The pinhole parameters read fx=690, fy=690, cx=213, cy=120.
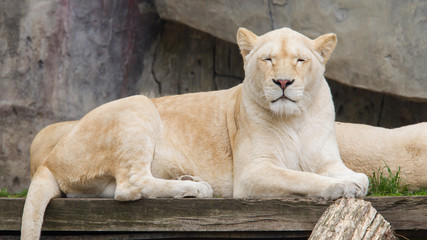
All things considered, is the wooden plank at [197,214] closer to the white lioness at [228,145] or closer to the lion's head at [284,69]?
the white lioness at [228,145]

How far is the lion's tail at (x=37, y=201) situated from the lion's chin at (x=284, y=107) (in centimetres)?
176

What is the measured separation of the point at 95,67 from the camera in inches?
304

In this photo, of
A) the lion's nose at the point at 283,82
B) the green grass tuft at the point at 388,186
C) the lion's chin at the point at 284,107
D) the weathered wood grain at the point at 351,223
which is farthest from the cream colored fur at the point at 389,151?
the weathered wood grain at the point at 351,223

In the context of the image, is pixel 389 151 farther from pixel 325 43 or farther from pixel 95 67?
pixel 95 67

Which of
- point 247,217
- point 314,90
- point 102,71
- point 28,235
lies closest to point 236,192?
point 247,217

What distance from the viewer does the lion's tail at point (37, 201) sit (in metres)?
4.74

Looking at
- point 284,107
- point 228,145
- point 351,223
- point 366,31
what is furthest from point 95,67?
point 351,223

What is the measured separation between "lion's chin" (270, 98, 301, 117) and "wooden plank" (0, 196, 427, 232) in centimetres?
75

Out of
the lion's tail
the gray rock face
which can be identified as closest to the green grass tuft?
the gray rock face

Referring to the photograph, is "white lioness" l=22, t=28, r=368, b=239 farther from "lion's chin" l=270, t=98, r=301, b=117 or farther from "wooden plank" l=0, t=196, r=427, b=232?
"wooden plank" l=0, t=196, r=427, b=232

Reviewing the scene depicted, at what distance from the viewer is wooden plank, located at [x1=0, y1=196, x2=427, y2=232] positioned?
453cm

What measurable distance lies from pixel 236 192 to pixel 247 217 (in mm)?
587

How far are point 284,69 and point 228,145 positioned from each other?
97 centimetres

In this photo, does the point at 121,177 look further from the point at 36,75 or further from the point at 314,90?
the point at 36,75
